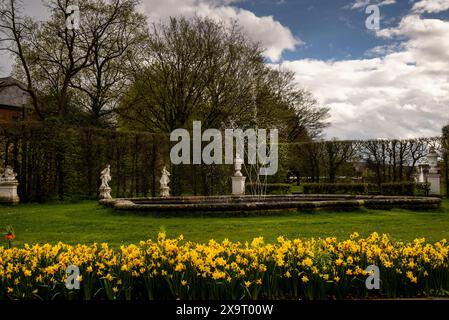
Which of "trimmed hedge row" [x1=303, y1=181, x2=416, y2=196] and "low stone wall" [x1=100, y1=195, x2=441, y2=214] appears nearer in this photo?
"low stone wall" [x1=100, y1=195, x2=441, y2=214]

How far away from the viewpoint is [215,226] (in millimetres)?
10773

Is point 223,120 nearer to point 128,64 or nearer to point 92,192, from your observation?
point 128,64

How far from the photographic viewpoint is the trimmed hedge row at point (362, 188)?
74.1ft

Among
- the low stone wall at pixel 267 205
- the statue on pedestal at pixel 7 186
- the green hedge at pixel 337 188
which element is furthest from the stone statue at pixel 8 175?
the green hedge at pixel 337 188

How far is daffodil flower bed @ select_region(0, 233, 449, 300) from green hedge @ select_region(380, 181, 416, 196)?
757 inches

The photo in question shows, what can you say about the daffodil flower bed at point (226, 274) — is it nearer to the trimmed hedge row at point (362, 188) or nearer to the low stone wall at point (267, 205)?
the low stone wall at point (267, 205)

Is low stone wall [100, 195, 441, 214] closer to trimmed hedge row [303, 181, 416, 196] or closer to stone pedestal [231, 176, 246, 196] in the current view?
stone pedestal [231, 176, 246, 196]

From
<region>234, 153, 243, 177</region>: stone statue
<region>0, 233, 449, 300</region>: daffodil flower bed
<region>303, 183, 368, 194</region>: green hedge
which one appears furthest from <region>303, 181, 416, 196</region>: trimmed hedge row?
<region>0, 233, 449, 300</region>: daffodil flower bed

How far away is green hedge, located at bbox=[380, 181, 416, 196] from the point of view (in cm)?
2245

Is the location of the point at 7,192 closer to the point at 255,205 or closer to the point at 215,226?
the point at 255,205

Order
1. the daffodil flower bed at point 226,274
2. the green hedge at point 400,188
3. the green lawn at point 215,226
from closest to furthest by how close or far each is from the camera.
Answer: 1. the daffodil flower bed at point 226,274
2. the green lawn at point 215,226
3. the green hedge at point 400,188

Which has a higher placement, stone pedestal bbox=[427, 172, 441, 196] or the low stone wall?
stone pedestal bbox=[427, 172, 441, 196]

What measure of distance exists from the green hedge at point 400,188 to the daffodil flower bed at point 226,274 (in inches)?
757

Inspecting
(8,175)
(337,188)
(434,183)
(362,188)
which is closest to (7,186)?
(8,175)
